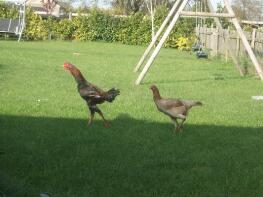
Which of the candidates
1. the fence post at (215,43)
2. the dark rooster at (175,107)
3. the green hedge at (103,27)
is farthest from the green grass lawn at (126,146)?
the green hedge at (103,27)

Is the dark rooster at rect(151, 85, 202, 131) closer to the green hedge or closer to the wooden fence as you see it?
the wooden fence

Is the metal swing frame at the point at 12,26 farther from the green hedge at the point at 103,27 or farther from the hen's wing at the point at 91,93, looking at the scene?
the hen's wing at the point at 91,93

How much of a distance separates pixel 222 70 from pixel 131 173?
15.0 meters

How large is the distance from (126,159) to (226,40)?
42.5 ft

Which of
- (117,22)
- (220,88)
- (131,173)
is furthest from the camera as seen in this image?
(117,22)

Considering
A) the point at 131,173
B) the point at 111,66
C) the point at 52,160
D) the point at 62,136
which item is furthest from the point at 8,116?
the point at 111,66

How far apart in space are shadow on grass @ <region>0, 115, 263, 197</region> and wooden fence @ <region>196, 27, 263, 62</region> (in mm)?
11092

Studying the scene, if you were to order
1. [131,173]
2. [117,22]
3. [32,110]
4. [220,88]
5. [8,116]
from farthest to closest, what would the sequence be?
[117,22] < [220,88] < [32,110] < [8,116] < [131,173]

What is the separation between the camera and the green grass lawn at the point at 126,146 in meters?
5.82

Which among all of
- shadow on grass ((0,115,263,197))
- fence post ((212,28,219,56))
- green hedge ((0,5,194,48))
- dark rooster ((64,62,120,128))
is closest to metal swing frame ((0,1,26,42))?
green hedge ((0,5,194,48))

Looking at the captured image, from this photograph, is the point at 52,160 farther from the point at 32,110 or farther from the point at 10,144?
the point at 32,110

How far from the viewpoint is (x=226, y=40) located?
62.8ft

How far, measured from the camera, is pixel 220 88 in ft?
49.7

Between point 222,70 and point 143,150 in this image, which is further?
point 222,70
